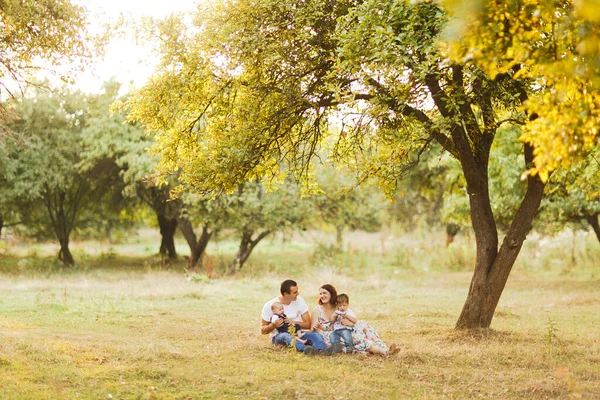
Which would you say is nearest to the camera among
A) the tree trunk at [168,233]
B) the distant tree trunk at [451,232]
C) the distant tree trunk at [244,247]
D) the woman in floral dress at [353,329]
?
the woman in floral dress at [353,329]

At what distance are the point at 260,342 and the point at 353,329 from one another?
1.68 m

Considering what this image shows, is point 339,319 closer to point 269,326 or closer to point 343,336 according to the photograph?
point 343,336

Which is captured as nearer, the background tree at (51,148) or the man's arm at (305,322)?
the man's arm at (305,322)

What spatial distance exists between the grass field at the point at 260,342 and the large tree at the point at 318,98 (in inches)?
77.1

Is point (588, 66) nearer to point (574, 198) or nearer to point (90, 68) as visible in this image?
point (90, 68)

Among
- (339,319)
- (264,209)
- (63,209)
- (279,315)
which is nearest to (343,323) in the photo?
(339,319)

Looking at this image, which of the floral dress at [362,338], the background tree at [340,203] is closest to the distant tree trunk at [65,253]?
the background tree at [340,203]

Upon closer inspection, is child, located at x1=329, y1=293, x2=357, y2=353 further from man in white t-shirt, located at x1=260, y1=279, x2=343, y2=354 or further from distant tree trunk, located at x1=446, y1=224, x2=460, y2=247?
distant tree trunk, located at x1=446, y1=224, x2=460, y2=247

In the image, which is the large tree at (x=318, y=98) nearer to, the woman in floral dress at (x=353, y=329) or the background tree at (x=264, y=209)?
the woman in floral dress at (x=353, y=329)

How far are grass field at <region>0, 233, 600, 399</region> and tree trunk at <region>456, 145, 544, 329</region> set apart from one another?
1.34 feet

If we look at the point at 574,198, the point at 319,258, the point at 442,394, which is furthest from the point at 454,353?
the point at 319,258

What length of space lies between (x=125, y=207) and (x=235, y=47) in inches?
841

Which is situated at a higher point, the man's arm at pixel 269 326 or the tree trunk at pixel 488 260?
the tree trunk at pixel 488 260

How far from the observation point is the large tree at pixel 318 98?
30.2ft
